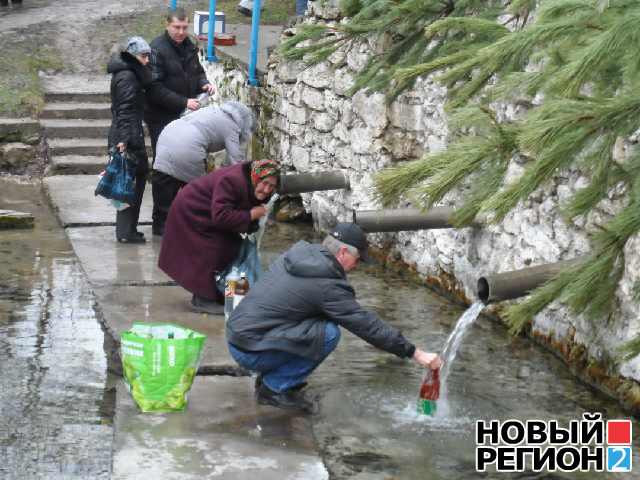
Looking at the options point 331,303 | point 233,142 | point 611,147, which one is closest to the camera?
point 611,147

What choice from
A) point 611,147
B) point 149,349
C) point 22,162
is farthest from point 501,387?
point 22,162

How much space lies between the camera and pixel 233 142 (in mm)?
6801

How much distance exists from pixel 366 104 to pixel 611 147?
465 centimetres

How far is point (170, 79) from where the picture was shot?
8039 mm

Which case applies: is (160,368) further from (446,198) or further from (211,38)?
(211,38)

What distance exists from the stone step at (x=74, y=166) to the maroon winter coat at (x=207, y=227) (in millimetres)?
4622

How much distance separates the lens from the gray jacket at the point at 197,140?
682 cm

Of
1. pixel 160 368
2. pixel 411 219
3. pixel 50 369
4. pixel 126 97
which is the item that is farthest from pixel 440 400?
pixel 126 97

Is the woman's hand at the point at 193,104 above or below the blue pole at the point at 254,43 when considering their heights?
below

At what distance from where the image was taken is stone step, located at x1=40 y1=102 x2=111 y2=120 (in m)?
11.0

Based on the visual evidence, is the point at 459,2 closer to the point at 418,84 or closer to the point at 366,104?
the point at 418,84

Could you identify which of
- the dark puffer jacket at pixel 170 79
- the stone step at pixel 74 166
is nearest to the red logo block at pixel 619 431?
the dark puffer jacket at pixel 170 79

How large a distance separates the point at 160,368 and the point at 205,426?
33 cm

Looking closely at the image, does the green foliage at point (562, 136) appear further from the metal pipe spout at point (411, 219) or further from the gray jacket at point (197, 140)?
the gray jacket at point (197, 140)
